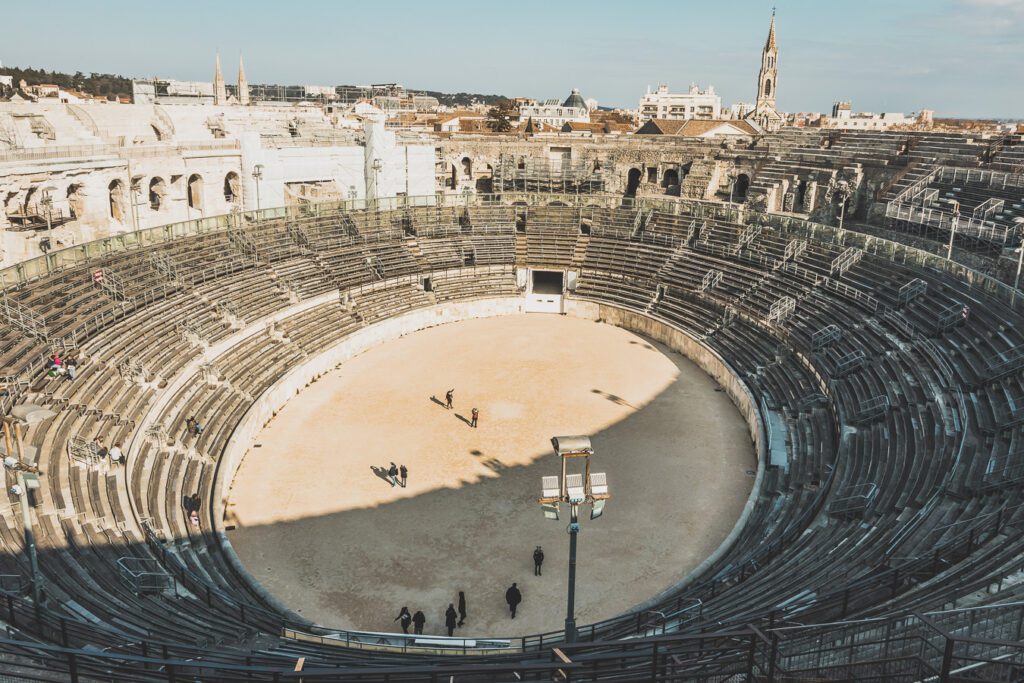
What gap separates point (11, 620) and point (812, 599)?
50.2ft

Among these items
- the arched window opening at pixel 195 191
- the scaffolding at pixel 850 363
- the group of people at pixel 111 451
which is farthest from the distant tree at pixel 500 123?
the group of people at pixel 111 451

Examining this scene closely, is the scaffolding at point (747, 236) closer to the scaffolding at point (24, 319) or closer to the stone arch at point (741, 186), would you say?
the stone arch at point (741, 186)

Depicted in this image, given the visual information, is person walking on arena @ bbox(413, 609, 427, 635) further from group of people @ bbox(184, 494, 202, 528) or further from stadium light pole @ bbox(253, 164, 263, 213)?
stadium light pole @ bbox(253, 164, 263, 213)

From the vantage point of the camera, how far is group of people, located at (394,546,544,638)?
789 inches

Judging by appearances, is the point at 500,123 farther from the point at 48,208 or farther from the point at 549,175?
the point at 48,208

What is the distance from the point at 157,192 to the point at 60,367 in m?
20.0

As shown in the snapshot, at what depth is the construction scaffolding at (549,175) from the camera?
212 feet

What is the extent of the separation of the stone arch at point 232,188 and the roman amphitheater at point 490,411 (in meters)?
0.14

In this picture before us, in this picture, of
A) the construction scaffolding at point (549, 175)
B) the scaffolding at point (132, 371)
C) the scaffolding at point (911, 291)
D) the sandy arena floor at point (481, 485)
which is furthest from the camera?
the construction scaffolding at point (549, 175)

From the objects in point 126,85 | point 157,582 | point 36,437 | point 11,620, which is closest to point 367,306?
point 36,437

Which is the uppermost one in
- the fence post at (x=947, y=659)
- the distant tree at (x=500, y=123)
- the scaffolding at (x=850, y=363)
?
the distant tree at (x=500, y=123)

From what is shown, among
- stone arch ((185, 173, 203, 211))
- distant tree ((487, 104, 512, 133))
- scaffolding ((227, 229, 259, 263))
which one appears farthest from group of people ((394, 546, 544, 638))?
distant tree ((487, 104, 512, 133))

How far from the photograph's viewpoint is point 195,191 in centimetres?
4622

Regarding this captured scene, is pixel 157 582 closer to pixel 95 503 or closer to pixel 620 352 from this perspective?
pixel 95 503
